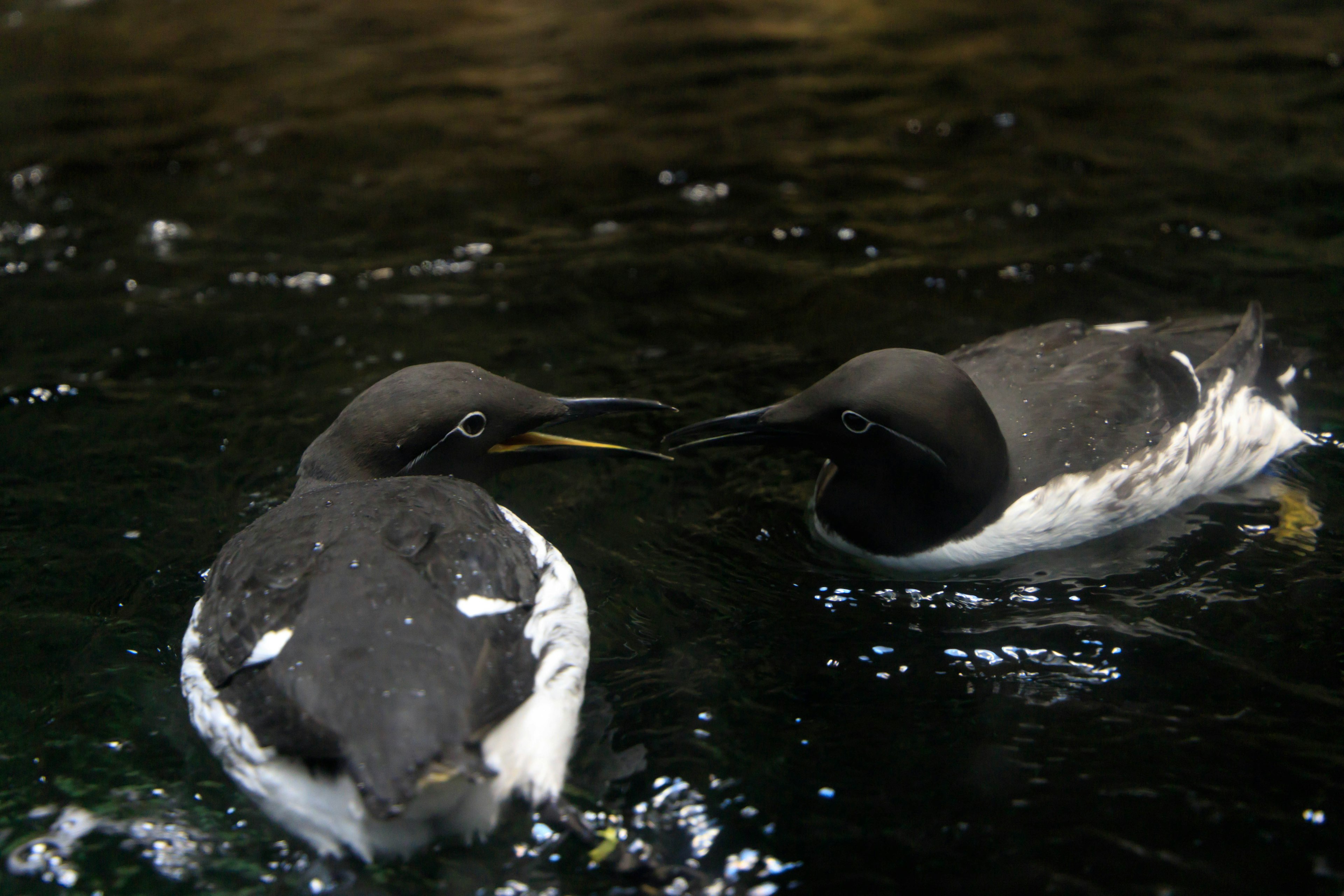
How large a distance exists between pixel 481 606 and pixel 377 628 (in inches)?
12.3

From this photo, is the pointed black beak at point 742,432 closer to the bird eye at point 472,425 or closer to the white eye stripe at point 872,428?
the white eye stripe at point 872,428

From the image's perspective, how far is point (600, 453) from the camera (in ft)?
13.1

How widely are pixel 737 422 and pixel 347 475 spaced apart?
4.28ft

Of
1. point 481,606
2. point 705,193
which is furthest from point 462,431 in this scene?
point 705,193

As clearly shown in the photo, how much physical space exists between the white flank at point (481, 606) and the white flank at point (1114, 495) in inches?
53.5

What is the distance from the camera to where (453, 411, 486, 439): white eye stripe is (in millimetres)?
3811

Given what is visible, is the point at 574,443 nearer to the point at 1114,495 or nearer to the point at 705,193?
the point at 1114,495

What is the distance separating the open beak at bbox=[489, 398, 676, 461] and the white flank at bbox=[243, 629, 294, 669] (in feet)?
3.75

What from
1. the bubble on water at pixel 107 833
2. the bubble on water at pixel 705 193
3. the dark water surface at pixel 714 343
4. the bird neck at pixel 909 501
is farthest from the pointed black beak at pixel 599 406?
the bubble on water at pixel 705 193

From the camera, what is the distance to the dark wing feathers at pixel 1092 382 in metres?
3.93

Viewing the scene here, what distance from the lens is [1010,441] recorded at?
398 cm

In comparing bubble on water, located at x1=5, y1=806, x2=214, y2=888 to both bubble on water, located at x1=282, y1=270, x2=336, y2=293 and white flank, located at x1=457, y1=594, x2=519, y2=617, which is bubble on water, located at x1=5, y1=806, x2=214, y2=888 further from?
bubble on water, located at x1=282, y1=270, x2=336, y2=293

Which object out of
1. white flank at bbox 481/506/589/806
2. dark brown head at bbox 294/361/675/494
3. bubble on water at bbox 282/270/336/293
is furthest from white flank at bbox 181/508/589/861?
bubble on water at bbox 282/270/336/293

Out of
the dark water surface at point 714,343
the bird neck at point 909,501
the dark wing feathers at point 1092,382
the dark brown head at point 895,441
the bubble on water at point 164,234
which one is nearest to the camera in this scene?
the dark water surface at point 714,343
